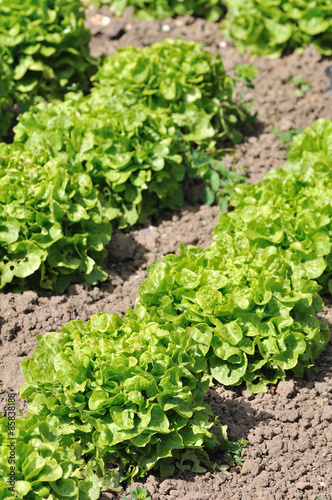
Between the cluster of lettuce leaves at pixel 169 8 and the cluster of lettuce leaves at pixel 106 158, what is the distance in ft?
6.39

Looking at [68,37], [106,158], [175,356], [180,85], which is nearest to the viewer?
[175,356]

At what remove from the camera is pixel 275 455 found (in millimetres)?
4082

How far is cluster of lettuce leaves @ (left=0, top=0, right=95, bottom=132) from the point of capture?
651 cm

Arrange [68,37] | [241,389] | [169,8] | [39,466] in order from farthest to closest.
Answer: [169,8]
[68,37]
[241,389]
[39,466]

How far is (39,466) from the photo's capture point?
129 inches

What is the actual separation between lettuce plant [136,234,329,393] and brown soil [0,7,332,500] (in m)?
0.21

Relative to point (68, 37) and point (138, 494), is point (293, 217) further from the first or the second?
point (68, 37)

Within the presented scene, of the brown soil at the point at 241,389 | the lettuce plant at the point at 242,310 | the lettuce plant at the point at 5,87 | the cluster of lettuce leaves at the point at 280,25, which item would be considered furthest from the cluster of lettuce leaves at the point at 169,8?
the lettuce plant at the point at 242,310

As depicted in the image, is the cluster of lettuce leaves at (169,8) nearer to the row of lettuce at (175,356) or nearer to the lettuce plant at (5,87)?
the lettuce plant at (5,87)

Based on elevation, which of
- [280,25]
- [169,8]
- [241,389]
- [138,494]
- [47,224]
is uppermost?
[280,25]

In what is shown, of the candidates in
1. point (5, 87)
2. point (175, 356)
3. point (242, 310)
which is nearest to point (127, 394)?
point (175, 356)

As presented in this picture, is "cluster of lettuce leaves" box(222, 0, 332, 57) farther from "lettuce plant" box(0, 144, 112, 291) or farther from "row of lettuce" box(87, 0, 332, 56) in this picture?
"lettuce plant" box(0, 144, 112, 291)

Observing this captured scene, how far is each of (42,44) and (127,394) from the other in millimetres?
4340

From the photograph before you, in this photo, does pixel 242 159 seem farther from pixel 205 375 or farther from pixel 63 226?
pixel 205 375
